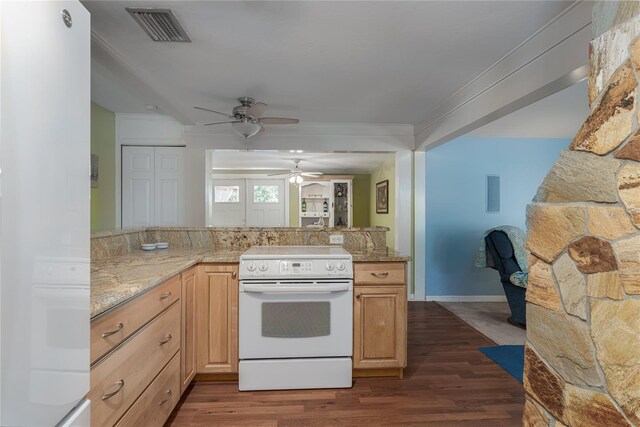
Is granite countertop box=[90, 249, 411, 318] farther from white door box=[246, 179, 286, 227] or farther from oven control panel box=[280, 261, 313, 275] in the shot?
white door box=[246, 179, 286, 227]

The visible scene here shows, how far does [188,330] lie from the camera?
2.19 metres

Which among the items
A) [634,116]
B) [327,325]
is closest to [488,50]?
[634,116]

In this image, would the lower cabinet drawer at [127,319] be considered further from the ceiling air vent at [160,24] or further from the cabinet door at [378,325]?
the ceiling air vent at [160,24]

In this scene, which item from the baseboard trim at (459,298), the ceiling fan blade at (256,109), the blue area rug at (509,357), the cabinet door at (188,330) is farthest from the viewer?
the baseboard trim at (459,298)

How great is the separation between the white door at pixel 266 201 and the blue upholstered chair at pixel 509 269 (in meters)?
5.20

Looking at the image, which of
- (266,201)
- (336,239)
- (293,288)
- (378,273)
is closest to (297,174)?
(266,201)

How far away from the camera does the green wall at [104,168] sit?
12.7 feet

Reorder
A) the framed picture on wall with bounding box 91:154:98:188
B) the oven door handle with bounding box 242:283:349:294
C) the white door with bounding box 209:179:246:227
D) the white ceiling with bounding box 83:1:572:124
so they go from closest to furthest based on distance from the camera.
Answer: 1. the white ceiling with bounding box 83:1:572:124
2. the oven door handle with bounding box 242:283:349:294
3. the framed picture on wall with bounding box 91:154:98:188
4. the white door with bounding box 209:179:246:227

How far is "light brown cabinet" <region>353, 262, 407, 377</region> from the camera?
2.37m

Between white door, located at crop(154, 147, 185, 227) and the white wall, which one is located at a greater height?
the white wall

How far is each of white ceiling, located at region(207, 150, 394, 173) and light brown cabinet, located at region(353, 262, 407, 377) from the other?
3479 millimetres

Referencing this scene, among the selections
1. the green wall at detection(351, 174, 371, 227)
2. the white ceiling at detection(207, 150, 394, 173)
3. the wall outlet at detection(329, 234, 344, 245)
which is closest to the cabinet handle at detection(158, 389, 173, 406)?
the wall outlet at detection(329, 234, 344, 245)

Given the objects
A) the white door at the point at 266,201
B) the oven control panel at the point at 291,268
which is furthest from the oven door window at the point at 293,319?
the white door at the point at 266,201

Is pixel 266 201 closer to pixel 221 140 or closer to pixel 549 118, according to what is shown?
pixel 221 140
